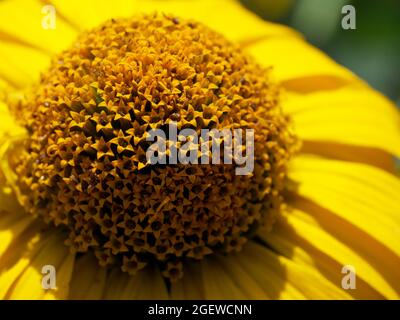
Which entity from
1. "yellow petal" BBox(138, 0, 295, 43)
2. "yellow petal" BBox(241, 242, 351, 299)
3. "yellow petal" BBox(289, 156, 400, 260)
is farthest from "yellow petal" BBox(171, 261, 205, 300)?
"yellow petal" BBox(138, 0, 295, 43)

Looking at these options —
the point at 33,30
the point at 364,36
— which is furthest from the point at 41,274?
the point at 364,36

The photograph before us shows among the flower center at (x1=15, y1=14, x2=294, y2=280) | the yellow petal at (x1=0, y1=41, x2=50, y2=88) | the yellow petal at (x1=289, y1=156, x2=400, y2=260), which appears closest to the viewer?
the flower center at (x1=15, y1=14, x2=294, y2=280)

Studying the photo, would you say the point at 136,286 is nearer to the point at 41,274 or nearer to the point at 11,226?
the point at 41,274

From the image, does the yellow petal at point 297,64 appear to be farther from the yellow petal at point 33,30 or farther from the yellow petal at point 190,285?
the yellow petal at point 190,285

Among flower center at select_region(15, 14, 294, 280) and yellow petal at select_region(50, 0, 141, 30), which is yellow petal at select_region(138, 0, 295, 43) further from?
flower center at select_region(15, 14, 294, 280)

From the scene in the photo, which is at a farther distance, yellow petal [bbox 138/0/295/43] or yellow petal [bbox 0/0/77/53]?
yellow petal [bbox 138/0/295/43]

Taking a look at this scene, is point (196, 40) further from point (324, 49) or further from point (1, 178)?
point (324, 49)
